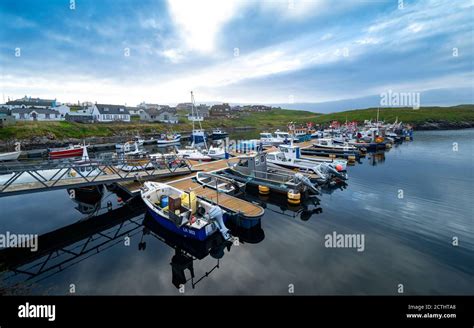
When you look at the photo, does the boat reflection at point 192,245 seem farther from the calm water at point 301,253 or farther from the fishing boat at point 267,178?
the fishing boat at point 267,178

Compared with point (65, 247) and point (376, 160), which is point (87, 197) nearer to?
point (65, 247)

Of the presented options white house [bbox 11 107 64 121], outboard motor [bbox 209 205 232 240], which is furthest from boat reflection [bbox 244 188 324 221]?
white house [bbox 11 107 64 121]

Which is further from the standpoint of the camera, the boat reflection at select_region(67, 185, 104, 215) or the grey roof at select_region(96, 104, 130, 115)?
the grey roof at select_region(96, 104, 130, 115)

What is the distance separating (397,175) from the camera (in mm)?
28250

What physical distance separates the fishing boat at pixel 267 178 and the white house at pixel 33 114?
3352 inches

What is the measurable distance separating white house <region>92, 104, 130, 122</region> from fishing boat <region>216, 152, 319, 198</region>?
278 feet

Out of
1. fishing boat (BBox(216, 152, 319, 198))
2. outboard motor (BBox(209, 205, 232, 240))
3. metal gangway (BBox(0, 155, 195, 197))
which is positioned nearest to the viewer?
outboard motor (BBox(209, 205, 232, 240))

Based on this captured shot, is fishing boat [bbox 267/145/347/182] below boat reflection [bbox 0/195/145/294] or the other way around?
the other way around

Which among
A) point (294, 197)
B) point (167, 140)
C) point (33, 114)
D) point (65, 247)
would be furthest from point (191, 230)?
point (33, 114)

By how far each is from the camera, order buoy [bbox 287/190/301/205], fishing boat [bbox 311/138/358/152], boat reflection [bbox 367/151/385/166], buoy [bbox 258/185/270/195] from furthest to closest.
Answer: fishing boat [bbox 311/138/358/152]
boat reflection [bbox 367/151/385/166]
buoy [bbox 258/185/270/195]
buoy [bbox 287/190/301/205]

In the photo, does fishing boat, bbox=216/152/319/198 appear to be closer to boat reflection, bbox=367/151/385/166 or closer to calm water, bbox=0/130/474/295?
calm water, bbox=0/130/474/295

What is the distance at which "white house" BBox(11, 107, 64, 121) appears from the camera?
69.7m

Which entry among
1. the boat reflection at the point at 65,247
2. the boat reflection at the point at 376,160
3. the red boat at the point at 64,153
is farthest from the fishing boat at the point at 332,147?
the red boat at the point at 64,153
